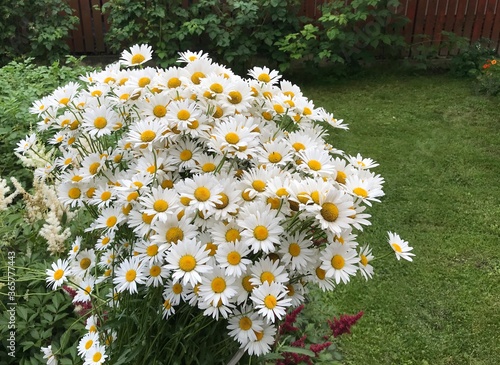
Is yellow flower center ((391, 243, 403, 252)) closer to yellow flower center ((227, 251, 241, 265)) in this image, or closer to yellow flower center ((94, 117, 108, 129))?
yellow flower center ((227, 251, 241, 265))

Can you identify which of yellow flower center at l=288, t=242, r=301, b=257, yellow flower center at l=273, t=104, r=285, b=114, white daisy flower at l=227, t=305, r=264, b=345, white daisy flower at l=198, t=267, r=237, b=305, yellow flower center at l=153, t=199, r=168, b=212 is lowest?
white daisy flower at l=227, t=305, r=264, b=345

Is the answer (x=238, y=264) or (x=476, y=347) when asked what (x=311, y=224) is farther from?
(x=476, y=347)

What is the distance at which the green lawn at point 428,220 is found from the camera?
256 centimetres

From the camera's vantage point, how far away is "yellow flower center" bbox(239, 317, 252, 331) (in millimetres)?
1165

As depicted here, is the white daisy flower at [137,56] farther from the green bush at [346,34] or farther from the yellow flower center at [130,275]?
the green bush at [346,34]

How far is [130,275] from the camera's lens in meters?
1.20

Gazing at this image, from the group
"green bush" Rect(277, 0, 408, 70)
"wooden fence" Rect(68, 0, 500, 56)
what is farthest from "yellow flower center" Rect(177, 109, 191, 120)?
"wooden fence" Rect(68, 0, 500, 56)

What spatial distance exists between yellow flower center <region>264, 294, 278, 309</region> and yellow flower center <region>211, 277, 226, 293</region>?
93 millimetres

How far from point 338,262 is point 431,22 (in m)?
5.66

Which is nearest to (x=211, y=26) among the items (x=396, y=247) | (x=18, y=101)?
(x=18, y=101)

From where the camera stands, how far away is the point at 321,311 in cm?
202

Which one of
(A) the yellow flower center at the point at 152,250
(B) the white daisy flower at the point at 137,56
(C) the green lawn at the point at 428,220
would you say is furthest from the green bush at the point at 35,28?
(A) the yellow flower center at the point at 152,250

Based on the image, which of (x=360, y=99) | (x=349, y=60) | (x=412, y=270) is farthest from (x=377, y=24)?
(x=412, y=270)

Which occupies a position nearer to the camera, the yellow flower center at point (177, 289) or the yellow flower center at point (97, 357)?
the yellow flower center at point (177, 289)
